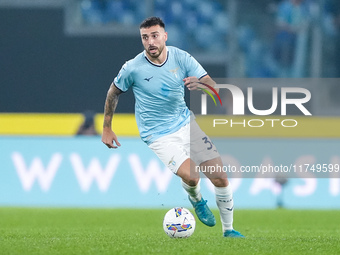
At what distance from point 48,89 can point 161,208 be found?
3858 millimetres

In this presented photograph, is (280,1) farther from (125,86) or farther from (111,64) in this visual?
(125,86)

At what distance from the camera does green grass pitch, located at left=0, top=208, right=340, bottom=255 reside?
6.26 m

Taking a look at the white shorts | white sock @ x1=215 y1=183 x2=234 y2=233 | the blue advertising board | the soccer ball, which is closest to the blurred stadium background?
the blue advertising board

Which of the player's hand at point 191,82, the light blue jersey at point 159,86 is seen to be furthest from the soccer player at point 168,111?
the player's hand at point 191,82

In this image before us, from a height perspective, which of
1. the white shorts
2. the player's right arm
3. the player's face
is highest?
the player's face

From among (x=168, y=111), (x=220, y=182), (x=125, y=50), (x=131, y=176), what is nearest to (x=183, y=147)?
(x=168, y=111)

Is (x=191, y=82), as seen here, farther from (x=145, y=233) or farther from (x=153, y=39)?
(x=145, y=233)

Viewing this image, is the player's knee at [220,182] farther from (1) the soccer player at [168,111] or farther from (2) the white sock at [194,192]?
(2) the white sock at [194,192]

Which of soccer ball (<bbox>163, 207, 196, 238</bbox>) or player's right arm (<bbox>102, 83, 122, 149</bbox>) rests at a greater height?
player's right arm (<bbox>102, 83, 122, 149</bbox>)

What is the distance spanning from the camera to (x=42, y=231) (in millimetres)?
8352

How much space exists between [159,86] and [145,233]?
1667mm

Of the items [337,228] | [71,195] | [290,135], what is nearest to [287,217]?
[337,228]

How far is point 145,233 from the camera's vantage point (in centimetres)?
811

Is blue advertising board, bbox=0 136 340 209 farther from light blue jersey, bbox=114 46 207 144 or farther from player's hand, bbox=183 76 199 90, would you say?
player's hand, bbox=183 76 199 90
